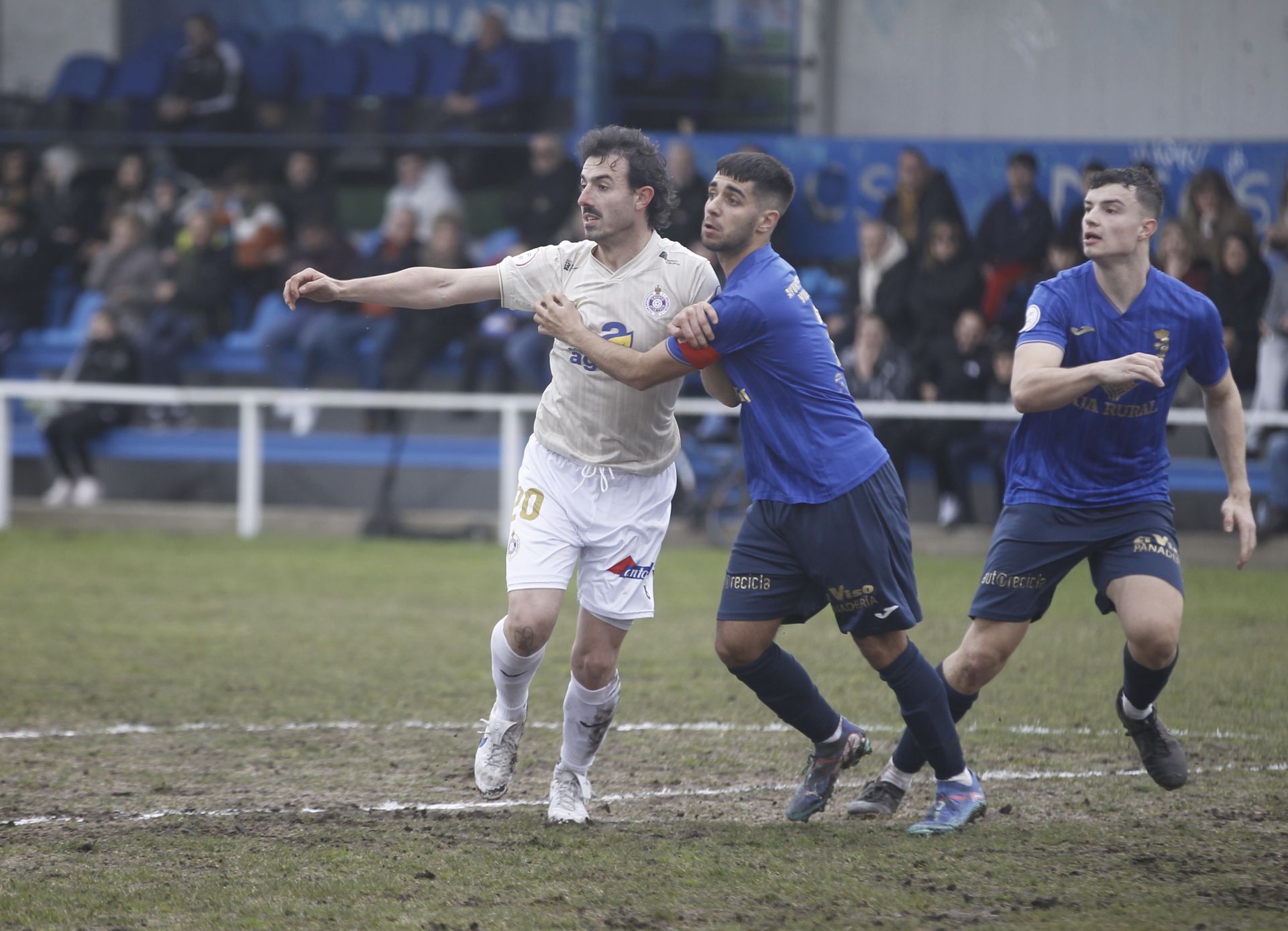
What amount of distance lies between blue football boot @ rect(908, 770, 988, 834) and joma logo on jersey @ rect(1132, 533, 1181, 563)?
0.88 meters

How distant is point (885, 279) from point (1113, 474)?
26.4ft

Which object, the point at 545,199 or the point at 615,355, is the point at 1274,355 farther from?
the point at 615,355

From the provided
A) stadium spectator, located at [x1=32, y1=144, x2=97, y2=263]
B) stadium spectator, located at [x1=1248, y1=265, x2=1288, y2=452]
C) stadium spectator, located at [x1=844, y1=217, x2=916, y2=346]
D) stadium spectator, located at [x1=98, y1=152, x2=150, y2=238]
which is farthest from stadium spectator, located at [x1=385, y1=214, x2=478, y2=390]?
stadium spectator, located at [x1=1248, y1=265, x2=1288, y2=452]

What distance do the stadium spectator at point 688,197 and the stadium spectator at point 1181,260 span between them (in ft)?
11.8

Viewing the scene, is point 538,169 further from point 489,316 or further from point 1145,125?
point 1145,125

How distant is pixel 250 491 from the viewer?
13.5 meters

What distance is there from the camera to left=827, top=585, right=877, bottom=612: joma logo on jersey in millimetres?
4859

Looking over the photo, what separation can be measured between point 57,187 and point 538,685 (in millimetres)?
11400

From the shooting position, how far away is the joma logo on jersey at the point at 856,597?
15.9 ft

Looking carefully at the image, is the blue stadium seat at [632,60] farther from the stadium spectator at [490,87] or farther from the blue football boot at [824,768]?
the blue football boot at [824,768]

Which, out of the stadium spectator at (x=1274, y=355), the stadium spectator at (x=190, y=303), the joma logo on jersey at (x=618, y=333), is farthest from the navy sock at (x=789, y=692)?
the stadium spectator at (x=190, y=303)

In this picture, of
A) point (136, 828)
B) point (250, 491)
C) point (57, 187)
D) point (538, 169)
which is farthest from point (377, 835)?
point (57, 187)

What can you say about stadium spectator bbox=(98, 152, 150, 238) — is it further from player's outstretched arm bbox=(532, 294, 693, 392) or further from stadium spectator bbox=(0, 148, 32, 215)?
player's outstretched arm bbox=(532, 294, 693, 392)

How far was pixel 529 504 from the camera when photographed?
17.2 ft
